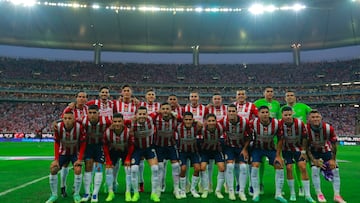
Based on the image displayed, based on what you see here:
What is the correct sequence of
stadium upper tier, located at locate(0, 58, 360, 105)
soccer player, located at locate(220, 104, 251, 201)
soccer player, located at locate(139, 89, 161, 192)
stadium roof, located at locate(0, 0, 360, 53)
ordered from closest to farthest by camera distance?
1. soccer player, located at locate(220, 104, 251, 201)
2. soccer player, located at locate(139, 89, 161, 192)
3. stadium roof, located at locate(0, 0, 360, 53)
4. stadium upper tier, located at locate(0, 58, 360, 105)

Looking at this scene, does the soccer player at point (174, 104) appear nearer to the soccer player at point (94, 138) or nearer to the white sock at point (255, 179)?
the soccer player at point (94, 138)

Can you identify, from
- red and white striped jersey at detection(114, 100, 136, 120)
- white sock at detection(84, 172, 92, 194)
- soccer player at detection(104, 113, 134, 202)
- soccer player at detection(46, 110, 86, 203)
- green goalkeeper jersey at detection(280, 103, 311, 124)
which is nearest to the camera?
soccer player at detection(46, 110, 86, 203)

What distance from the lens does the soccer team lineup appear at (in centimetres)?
593

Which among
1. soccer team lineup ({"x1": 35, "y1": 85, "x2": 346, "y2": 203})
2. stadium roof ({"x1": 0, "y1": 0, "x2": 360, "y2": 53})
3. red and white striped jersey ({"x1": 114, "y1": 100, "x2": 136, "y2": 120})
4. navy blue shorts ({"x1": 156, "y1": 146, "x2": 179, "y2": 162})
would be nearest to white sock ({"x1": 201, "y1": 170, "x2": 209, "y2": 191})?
soccer team lineup ({"x1": 35, "y1": 85, "x2": 346, "y2": 203})

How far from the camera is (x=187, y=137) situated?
6492 millimetres

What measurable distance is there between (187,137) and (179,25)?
28.8 m

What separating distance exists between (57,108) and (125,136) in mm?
35538

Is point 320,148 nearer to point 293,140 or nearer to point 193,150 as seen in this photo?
point 293,140

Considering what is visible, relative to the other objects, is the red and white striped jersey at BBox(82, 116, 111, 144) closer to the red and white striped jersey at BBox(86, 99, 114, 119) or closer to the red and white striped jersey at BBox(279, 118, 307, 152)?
the red and white striped jersey at BBox(86, 99, 114, 119)

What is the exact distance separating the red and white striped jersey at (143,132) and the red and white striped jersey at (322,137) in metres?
3.19

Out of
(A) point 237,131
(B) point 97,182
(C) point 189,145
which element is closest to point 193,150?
(C) point 189,145

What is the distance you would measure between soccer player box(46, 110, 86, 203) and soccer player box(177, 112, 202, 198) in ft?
6.57

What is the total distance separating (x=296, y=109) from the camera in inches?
287

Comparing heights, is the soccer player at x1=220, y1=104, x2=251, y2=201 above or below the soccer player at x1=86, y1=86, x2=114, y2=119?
below
